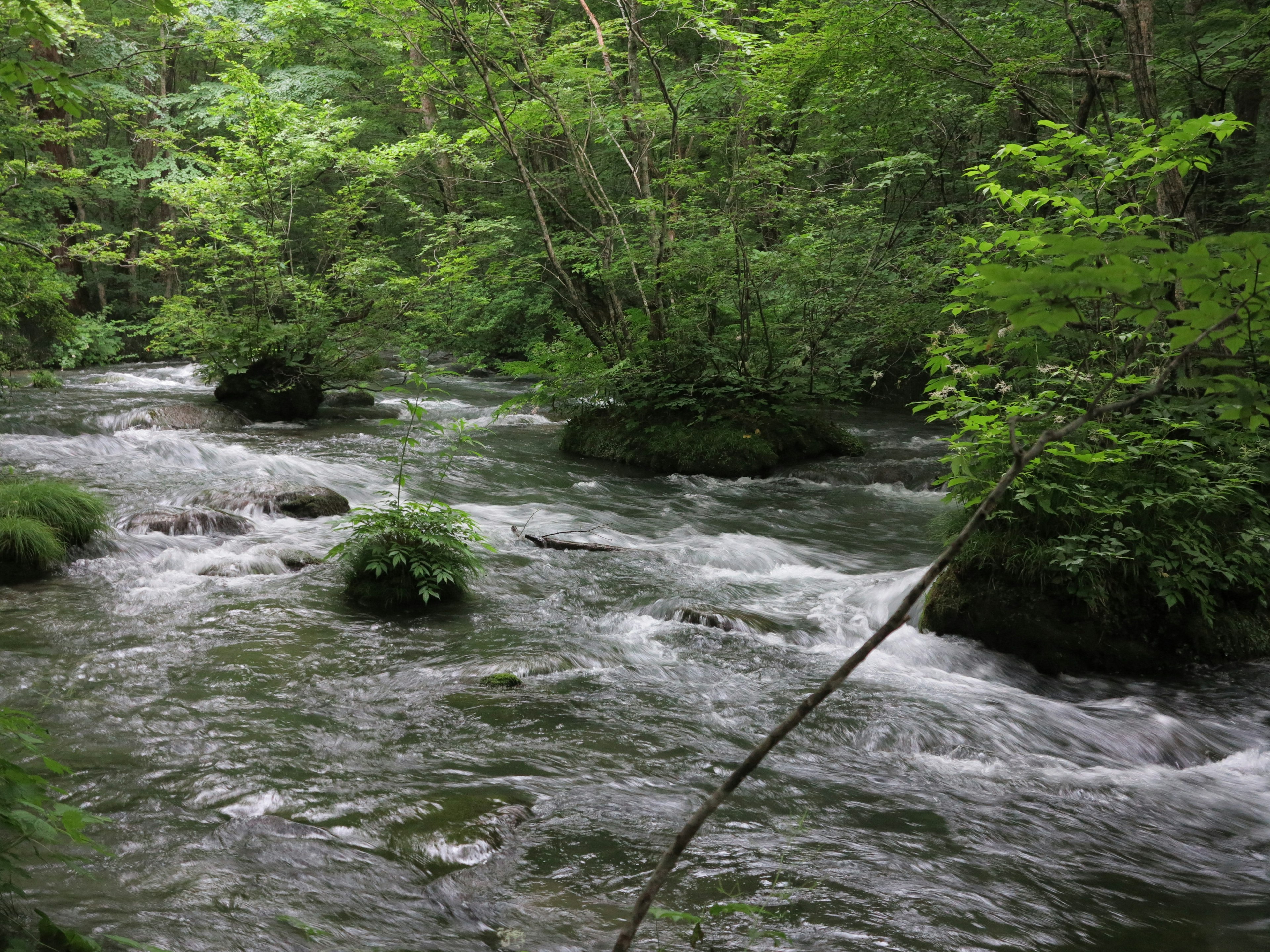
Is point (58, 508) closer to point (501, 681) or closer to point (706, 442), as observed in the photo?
point (501, 681)

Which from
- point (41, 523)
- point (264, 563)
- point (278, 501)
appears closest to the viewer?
point (41, 523)

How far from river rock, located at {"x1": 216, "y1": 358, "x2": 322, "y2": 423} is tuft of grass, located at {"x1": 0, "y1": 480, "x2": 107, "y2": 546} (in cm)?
806

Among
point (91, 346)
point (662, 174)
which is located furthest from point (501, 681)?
point (91, 346)

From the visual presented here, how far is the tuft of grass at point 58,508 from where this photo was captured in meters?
6.94

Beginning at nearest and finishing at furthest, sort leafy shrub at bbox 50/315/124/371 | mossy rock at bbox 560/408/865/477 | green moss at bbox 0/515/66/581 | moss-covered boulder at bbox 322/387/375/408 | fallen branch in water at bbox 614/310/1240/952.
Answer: fallen branch in water at bbox 614/310/1240/952, green moss at bbox 0/515/66/581, mossy rock at bbox 560/408/865/477, moss-covered boulder at bbox 322/387/375/408, leafy shrub at bbox 50/315/124/371

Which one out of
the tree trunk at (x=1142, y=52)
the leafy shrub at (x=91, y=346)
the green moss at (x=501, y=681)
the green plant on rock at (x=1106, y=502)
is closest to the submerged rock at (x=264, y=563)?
the green moss at (x=501, y=681)

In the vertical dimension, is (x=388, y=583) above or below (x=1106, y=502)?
below

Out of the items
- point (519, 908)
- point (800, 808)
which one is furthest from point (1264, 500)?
point (519, 908)

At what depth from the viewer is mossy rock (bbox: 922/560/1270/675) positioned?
591cm

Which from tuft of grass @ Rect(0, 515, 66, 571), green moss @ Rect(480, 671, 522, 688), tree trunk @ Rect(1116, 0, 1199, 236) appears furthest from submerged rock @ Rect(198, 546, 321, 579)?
tree trunk @ Rect(1116, 0, 1199, 236)

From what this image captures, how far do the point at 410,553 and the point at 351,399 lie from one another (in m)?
12.1

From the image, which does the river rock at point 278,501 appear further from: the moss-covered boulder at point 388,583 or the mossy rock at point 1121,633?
the mossy rock at point 1121,633

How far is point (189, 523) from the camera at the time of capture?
26.3ft

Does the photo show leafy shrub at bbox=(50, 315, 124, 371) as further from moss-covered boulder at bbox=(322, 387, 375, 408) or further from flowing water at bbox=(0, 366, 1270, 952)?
flowing water at bbox=(0, 366, 1270, 952)
